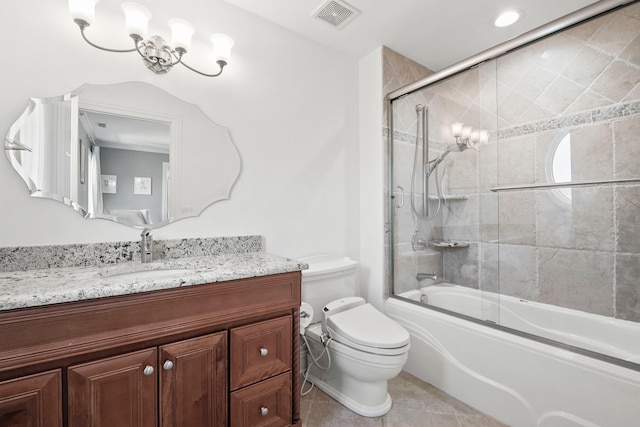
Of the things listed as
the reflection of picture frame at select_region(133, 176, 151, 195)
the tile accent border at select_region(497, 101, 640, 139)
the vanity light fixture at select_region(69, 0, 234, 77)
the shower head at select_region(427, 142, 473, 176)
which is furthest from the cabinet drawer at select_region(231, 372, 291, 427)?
the tile accent border at select_region(497, 101, 640, 139)

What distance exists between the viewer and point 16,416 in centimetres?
82

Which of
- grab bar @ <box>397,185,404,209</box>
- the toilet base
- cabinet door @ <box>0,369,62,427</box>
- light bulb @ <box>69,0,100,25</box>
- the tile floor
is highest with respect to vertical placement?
light bulb @ <box>69,0,100,25</box>

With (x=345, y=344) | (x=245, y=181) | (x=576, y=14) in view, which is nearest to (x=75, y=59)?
(x=245, y=181)

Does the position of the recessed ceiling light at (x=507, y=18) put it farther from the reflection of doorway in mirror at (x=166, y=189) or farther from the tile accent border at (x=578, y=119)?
the reflection of doorway in mirror at (x=166, y=189)

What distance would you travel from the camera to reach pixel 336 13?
1803 mm

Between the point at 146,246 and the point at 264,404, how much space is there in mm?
899

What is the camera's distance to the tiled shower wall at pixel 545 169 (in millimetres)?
1733

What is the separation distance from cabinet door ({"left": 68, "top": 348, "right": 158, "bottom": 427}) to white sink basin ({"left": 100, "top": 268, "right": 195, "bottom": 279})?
0.30 meters

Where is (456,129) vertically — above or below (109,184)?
above

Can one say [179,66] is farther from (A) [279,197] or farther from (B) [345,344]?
(B) [345,344]

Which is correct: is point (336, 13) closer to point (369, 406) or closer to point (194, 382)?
point (194, 382)

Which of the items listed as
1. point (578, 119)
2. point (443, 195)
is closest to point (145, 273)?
point (443, 195)

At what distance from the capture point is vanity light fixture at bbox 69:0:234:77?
120 cm

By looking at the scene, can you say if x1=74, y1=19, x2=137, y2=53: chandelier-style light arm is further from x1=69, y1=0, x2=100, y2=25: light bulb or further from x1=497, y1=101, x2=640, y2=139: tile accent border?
x1=497, y1=101, x2=640, y2=139: tile accent border
